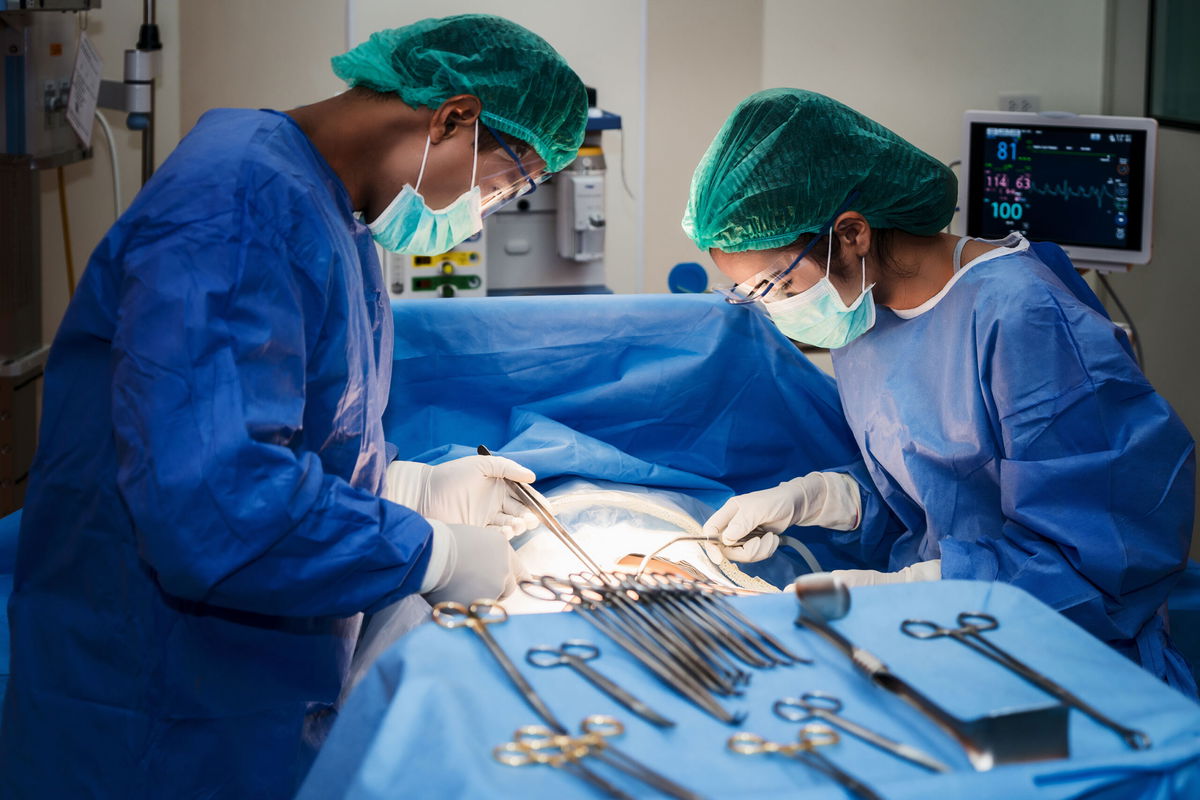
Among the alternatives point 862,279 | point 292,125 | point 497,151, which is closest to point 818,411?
point 862,279

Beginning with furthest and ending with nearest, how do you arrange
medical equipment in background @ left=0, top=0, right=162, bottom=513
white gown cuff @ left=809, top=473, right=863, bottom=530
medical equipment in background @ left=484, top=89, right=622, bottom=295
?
medical equipment in background @ left=484, top=89, right=622, bottom=295
medical equipment in background @ left=0, top=0, right=162, bottom=513
white gown cuff @ left=809, top=473, right=863, bottom=530

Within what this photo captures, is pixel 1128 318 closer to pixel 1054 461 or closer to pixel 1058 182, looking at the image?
pixel 1058 182

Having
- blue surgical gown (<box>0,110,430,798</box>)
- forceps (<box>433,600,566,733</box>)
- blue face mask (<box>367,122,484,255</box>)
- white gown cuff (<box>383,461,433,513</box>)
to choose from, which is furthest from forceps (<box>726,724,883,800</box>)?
white gown cuff (<box>383,461,433,513</box>)

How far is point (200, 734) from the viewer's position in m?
1.42

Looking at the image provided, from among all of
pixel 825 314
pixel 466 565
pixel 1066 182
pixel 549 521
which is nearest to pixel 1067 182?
pixel 1066 182

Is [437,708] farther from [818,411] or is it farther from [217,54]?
[217,54]

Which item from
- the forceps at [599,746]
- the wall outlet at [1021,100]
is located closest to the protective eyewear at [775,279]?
the forceps at [599,746]

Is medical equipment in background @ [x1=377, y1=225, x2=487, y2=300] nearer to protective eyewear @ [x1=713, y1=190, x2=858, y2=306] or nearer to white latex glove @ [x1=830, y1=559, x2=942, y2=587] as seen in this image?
protective eyewear @ [x1=713, y1=190, x2=858, y2=306]

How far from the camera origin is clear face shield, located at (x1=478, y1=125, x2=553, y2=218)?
163 cm

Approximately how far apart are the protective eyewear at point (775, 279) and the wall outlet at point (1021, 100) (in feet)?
7.32

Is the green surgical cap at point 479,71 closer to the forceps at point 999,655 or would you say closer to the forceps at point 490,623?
the forceps at point 490,623

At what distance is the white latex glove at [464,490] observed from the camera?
1.98 metres

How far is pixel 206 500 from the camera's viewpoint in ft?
3.78

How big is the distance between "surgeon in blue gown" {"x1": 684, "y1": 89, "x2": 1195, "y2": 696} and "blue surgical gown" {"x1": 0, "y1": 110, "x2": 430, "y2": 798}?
715 millimetres
